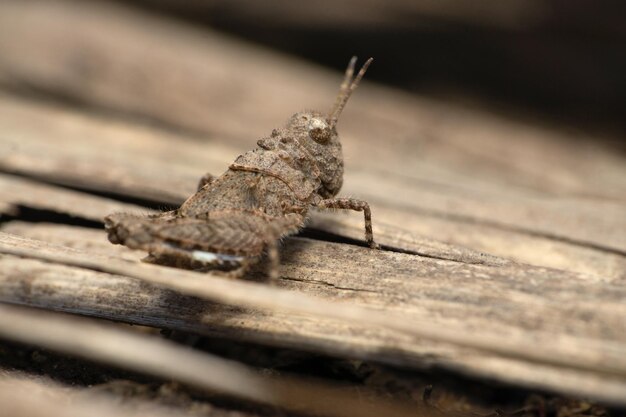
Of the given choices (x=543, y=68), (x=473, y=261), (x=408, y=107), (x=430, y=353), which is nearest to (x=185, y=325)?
(x=430, y=353)

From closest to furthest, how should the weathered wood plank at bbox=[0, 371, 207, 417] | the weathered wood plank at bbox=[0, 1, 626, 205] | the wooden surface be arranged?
1. the weathered wood plank at bbox=[0, 371, 207, 417]
2. the wooden surface
3. the weathered wood plank at bbox=[0, 1, 626, 205]

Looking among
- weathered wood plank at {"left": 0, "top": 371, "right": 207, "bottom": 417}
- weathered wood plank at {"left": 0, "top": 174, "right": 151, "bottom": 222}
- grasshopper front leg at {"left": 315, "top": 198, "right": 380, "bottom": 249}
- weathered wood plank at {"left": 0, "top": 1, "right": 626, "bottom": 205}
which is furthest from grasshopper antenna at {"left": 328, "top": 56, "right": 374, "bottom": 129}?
weathered wood plank at {"left": 0, "top": 371, "right": 207, "bottom": 417}

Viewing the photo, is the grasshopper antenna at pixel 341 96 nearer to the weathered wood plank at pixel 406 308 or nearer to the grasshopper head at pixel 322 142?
the grasshopper head at pixel 322 142

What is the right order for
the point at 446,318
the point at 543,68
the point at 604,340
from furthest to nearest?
1. the point at 543,68
2. the point at 446,318
3. the point at 604,340

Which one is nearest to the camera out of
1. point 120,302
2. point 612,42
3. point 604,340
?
point 604,340

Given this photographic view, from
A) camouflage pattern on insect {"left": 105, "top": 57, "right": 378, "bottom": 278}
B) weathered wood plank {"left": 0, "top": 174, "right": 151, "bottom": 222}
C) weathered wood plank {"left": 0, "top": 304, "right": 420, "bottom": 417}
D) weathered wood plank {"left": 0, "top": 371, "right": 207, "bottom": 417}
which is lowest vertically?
weathered wood plank {"left": 0, "top": 371, "right": 207, "bottom": 417}

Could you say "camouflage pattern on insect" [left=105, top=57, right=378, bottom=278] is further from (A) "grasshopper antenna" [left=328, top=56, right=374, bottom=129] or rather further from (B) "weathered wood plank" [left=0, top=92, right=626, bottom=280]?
(B) "weathered wood plank" [left=0, top=92, right=626, bottom=280]

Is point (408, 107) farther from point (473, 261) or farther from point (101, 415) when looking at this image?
point (101, 415)
